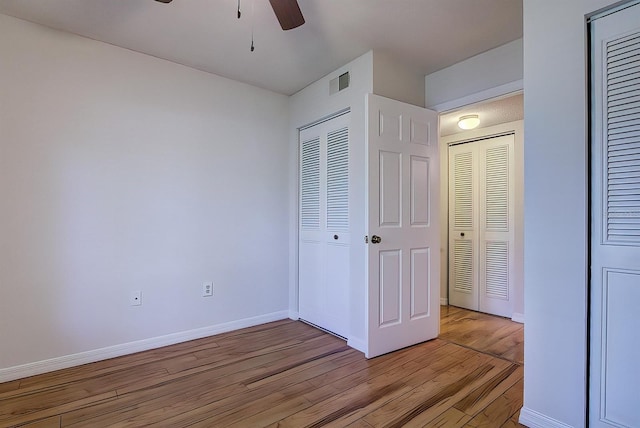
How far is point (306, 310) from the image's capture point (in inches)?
134

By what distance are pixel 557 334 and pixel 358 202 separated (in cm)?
158

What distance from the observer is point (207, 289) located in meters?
2.99

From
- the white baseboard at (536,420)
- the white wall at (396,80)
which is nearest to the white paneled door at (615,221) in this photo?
the white baseboard at (536,420)

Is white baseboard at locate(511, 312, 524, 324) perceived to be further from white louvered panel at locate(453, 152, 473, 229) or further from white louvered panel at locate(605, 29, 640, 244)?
white louvered panel at locate(605, 29, 640, 244)

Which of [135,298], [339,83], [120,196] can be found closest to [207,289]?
[135,298]

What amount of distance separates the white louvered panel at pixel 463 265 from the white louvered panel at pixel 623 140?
102 inches

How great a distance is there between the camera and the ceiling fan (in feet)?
5.32

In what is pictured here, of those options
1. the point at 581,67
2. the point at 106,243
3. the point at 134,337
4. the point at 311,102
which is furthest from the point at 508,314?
the point at 106,243

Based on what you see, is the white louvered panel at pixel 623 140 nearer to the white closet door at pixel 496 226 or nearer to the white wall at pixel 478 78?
the white wall at pixel 478 78

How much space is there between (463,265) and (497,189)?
3.35 feet

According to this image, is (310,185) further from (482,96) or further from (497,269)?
(497,269)

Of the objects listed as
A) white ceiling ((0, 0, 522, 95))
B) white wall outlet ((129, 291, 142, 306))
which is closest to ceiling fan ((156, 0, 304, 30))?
white ceiling ((0, 0, 522, 95))

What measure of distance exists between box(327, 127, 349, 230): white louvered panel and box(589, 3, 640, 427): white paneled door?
5.79 feet

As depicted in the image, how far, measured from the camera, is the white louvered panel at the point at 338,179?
115 inches
